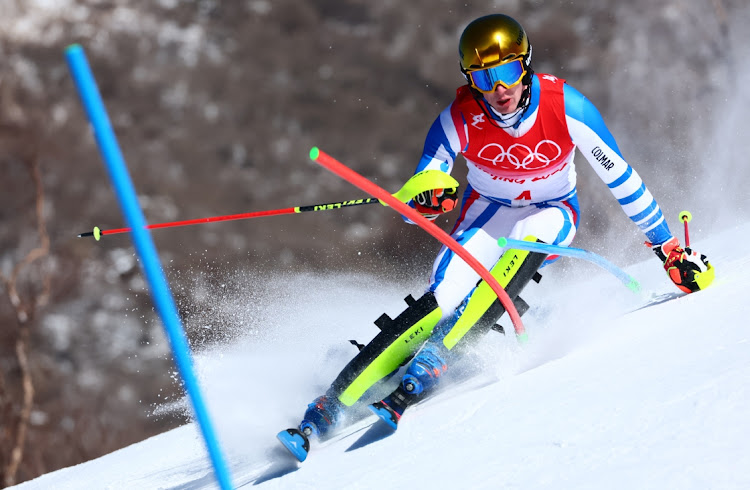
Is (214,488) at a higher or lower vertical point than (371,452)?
higher

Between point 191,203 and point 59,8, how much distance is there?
3873mm

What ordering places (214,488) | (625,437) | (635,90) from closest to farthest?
(625,437), (214,488), (635,90)

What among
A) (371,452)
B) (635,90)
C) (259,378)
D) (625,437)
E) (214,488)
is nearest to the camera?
(625,437)

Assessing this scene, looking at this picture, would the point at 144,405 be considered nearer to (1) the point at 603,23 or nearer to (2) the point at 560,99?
(1) the point at 603,23

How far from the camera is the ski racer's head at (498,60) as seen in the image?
2.35 meters

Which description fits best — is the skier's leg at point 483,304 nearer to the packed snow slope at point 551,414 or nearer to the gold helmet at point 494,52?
the packed snow slope at point 551,414

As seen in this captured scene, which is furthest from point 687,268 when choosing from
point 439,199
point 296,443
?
point 296,443

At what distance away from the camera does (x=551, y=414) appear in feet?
5.24

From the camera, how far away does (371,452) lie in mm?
1861

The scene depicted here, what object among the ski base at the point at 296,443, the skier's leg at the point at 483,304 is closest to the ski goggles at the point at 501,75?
the skier's leg at the point at 483,304

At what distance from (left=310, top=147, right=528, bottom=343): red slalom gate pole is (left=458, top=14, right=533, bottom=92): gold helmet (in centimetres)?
55

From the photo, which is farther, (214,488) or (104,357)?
(104,357)

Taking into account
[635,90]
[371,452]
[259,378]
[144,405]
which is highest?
[635,90]

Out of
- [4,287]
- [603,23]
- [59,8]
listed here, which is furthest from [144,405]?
[603,23]
